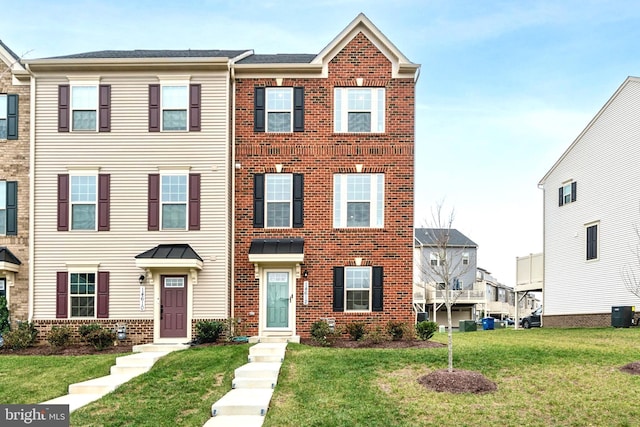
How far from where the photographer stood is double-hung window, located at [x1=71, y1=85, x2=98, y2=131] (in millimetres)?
19891

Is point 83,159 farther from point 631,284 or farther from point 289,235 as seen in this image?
point 631,284

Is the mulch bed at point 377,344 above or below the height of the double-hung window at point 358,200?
below

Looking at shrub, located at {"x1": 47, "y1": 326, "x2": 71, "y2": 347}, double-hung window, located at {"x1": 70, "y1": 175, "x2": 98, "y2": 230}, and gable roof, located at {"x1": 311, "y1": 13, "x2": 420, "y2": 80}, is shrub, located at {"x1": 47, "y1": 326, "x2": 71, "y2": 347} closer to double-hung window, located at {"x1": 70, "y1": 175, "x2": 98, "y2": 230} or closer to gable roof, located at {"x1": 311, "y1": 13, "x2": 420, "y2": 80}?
double-hung window, located at {"x1": 70, "y1": 175, "x2": 98, "y2": 230}

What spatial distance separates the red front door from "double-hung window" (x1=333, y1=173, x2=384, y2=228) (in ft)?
16.8

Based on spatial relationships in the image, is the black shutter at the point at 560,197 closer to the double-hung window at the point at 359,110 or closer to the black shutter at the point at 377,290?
the double-hung window at the point at 359,110

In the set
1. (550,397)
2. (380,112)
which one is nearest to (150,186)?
(380,112)

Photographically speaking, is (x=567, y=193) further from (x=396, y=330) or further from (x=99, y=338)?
(x=99, y=338)

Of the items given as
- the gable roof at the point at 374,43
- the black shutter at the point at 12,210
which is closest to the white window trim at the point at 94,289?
the black shutter at the point at 12,210

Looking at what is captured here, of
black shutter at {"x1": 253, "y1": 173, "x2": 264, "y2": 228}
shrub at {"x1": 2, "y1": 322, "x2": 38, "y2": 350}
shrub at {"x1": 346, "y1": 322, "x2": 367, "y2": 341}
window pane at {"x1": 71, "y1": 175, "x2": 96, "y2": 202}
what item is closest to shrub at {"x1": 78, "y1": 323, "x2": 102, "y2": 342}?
shrub at {"x1": 2, "y1": 322, "x2": 38, "y2": 350}

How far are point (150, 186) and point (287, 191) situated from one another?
4208 mm

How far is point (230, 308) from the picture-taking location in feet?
64.3

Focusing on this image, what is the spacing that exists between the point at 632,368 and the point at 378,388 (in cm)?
554

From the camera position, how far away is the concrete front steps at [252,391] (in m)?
10.9
